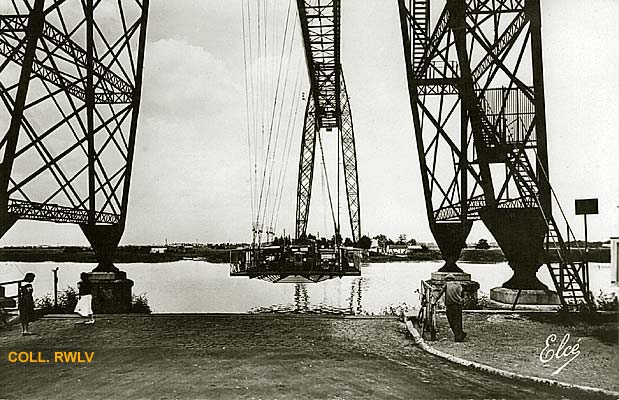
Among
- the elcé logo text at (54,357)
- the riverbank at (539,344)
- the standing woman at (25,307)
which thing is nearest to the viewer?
the riverbank at (539,344)

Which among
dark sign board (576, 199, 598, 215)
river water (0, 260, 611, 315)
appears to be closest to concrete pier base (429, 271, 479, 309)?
dark sign board (576, 199, 598, 215)

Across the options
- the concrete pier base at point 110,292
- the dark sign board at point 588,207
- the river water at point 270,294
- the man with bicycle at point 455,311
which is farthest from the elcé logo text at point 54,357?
the river water at point 270,294

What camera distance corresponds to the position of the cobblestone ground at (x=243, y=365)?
862cm

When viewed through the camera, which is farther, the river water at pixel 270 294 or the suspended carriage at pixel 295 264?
the river water at pixel 270 294

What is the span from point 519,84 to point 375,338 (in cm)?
992

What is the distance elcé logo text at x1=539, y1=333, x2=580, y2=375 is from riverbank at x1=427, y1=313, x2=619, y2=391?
1.0 inches

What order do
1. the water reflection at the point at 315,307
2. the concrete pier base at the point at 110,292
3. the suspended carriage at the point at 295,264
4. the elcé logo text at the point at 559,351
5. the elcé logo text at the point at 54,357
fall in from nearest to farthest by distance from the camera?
the elcé logo text at the point at 559,351 → the elcé logo text at the point at 54,357 → the suspended carriage at the point at 295,264 → the concrete pier base at the point at 110,292 → the water reflection at the point at 315,307

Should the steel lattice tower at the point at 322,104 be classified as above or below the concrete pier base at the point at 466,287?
above

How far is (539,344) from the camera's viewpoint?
11.8 m

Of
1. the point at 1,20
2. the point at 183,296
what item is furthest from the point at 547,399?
the point at 183,296

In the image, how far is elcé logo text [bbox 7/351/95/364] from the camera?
35.2 feet

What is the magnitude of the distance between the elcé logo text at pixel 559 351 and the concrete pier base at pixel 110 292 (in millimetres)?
16960

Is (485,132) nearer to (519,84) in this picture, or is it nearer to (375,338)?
(519,84)

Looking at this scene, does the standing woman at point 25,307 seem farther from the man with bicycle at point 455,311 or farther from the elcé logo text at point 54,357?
the man with bicycle at point 455,311
